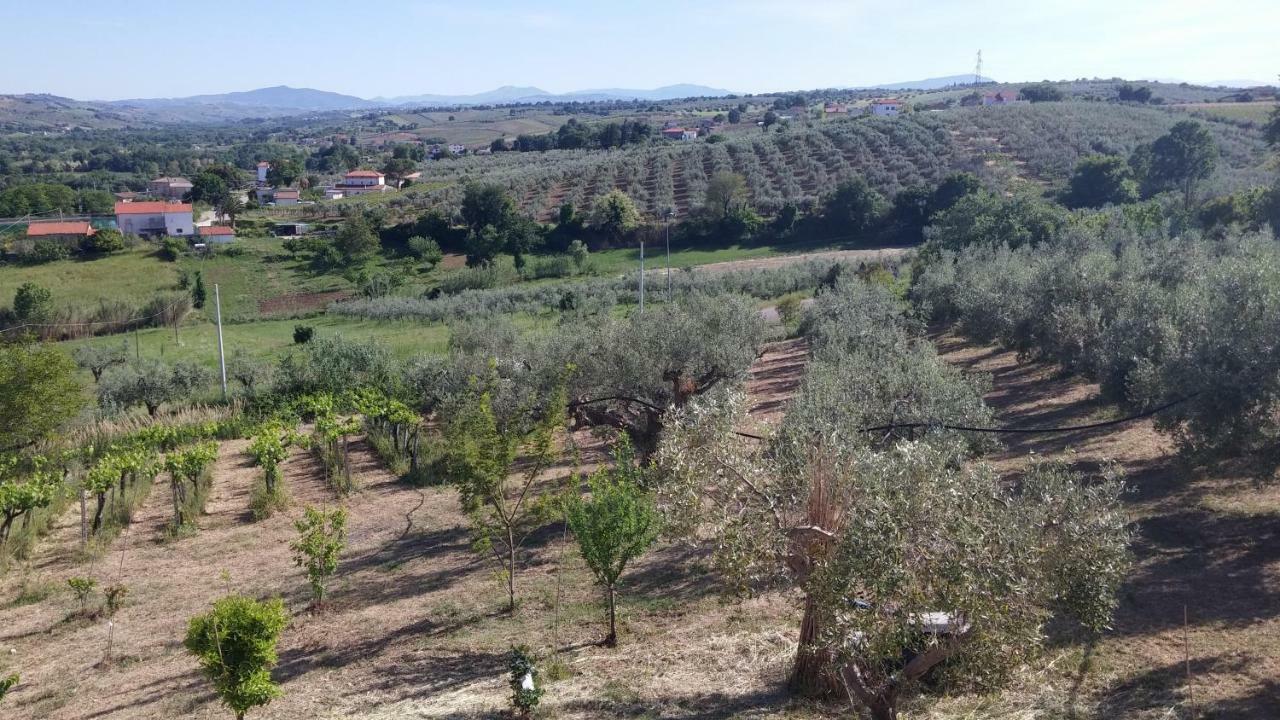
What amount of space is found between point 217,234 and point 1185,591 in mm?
59633

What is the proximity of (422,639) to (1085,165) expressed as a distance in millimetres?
57639

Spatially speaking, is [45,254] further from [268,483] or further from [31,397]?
[268,483]

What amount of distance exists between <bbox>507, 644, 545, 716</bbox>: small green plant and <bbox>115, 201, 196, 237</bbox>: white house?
6199 cm

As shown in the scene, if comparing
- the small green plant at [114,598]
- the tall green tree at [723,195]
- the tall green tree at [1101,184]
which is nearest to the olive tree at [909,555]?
the small green plant at [114,598]

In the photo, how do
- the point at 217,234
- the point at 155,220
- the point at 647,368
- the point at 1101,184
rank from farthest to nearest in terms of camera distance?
the point at 155,220
the point at 217,234
the point at 1101,184
the point at 647,368

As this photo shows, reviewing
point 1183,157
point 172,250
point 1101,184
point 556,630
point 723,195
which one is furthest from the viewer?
point 723,195

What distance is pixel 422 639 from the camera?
10.9m

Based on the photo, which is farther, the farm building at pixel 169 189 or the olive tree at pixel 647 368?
the farm building at pixel 169 189

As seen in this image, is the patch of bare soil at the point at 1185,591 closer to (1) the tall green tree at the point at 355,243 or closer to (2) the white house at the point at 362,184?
(1) the tall green tree at the point at 355,243

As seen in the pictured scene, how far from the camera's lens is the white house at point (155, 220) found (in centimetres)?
6191

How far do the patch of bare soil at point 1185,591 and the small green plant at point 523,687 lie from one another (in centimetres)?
535

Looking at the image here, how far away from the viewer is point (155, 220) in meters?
63.0

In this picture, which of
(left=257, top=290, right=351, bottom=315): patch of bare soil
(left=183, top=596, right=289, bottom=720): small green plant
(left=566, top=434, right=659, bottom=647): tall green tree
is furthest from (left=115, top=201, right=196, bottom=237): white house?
(left=183, top=596, right=289, bottom=720): small green plant

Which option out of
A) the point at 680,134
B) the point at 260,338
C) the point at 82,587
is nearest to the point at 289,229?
the point at 260,338
